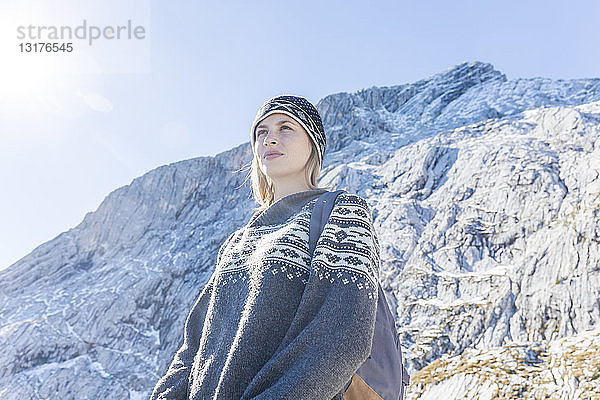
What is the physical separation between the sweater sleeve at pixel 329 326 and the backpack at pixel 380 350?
0.47ft

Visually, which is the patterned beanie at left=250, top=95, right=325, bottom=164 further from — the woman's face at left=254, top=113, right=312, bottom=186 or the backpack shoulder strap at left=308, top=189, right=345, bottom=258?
the backpack shoulder strap at left=308, top=189, right=345, bottom=258

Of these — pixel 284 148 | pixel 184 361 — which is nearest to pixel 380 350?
pixel 184 361

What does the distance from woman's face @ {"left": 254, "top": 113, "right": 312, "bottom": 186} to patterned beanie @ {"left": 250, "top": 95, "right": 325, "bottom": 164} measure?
0.03 meters

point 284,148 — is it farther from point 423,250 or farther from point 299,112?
point 423,250

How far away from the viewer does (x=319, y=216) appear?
2.75 m

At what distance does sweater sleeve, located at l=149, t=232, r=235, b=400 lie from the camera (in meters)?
2.86

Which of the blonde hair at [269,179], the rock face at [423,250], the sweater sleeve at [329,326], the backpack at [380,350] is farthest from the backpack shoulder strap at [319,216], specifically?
the rock face at [423,250]

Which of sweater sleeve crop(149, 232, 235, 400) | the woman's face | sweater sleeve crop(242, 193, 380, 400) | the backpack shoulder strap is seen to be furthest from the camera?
the woman's face

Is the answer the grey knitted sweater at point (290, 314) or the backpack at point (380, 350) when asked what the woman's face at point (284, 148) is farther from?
the backpack at point (380, 350)

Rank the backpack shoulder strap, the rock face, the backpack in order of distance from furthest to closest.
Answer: the rock face, the backpack shoulder strap, the backpack

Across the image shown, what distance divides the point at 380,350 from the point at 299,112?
1735mm

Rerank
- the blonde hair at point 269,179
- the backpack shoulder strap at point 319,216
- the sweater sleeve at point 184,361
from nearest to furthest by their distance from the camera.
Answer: the backpack shoulder strap at point 319,216
the sweater sleeve at point 184,361
the blonde hair at point 269,179

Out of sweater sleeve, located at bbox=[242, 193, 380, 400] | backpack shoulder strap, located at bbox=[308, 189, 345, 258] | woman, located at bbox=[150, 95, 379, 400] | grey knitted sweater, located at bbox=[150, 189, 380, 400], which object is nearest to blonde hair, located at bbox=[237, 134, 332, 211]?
woman, located at bbox=[150, 95, 379, 400]

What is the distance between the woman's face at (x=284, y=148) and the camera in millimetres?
3266
